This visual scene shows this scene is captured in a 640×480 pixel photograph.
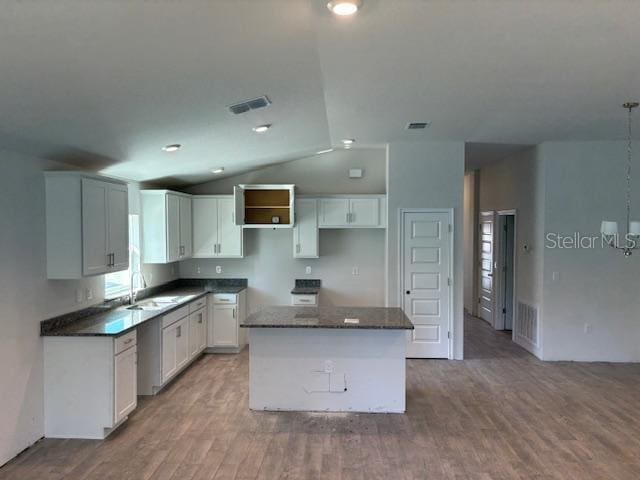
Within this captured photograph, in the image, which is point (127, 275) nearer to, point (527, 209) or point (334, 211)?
point (334, 211)

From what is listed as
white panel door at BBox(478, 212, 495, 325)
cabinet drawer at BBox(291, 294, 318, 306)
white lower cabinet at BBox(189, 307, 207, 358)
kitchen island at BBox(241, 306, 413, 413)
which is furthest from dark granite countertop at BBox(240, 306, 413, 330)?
white panel door at BBox(478, 212, 495, 325)

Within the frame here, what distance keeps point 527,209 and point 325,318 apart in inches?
146

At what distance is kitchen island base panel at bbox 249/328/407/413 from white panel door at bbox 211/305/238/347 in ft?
6.57

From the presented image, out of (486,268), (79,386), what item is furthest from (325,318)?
(486,268)

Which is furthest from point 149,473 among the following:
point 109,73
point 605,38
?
point 605,38

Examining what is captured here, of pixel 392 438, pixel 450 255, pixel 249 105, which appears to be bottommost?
pixel 392 438

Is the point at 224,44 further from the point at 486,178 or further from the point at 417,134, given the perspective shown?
the point at 486,178

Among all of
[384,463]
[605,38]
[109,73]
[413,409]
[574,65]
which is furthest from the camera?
[413,409]

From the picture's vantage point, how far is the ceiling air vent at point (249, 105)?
3398mm

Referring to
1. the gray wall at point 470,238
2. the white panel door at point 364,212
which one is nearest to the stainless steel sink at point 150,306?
the white panel door at point 364,212

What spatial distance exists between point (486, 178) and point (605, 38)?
18.2 feet

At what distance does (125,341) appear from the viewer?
3.79 metres

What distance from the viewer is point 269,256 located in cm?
673

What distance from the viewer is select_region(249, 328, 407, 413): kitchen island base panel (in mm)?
4109
